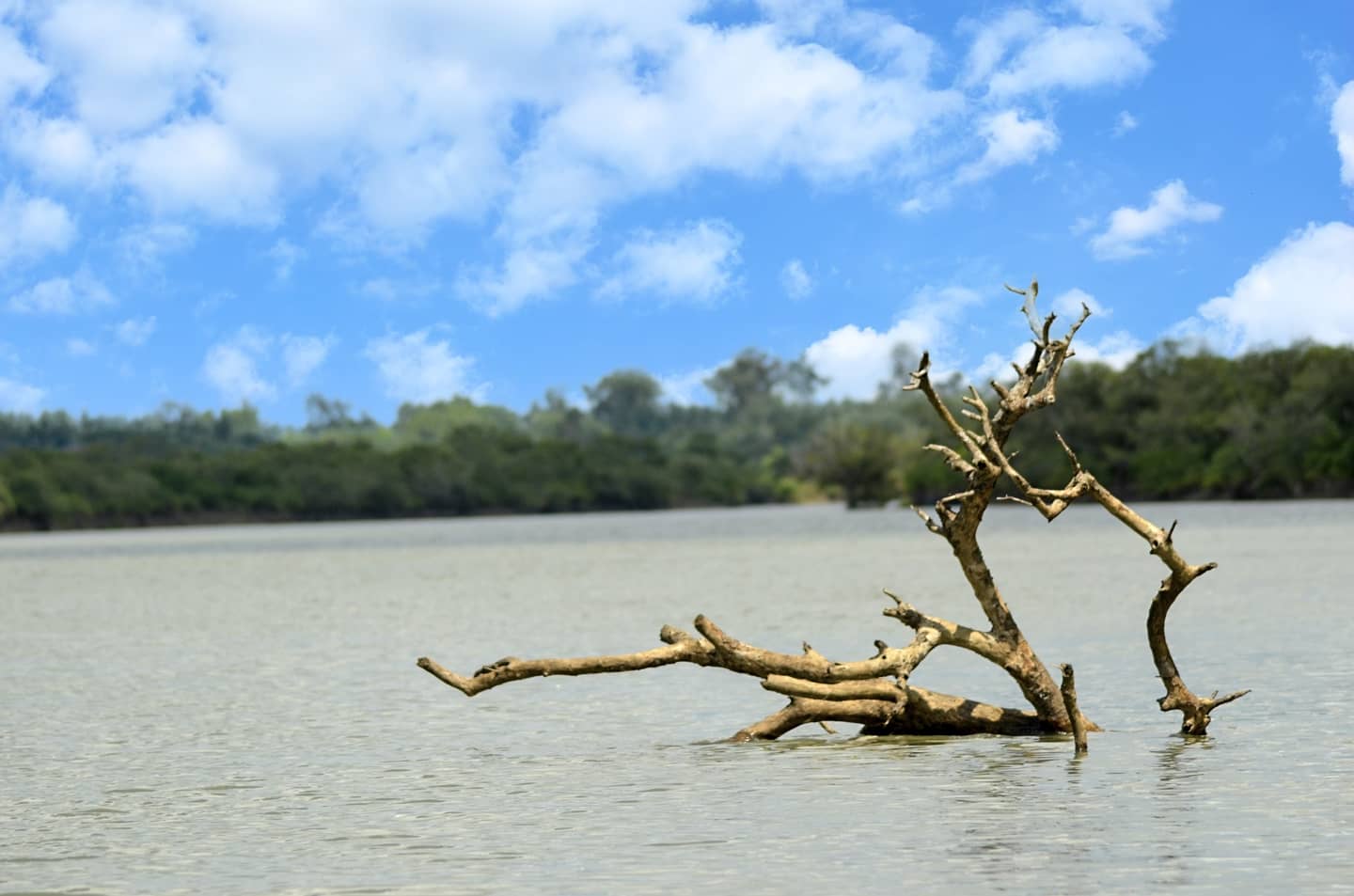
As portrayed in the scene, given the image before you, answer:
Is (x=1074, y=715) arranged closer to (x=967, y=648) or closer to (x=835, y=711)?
(x=967, y=648)

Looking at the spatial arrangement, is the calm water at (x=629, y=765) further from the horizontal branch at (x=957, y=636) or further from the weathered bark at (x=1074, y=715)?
the horizontal branch at (x=957, y=636)

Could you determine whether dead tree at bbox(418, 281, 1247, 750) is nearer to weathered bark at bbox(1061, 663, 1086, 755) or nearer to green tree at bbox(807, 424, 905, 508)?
weathered bark at bbox(1061, 663, 1086, 755)

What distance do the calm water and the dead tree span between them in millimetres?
378

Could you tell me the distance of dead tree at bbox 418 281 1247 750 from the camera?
18.0 m

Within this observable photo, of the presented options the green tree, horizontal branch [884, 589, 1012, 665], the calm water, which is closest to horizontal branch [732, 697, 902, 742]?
the calm water

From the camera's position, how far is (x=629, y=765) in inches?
731

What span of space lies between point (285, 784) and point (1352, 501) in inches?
5109

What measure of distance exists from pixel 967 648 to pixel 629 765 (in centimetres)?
316

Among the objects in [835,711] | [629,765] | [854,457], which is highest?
[854,457]

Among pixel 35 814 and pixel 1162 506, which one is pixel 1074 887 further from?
pixel 1162 506

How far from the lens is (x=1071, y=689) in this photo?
17.9m

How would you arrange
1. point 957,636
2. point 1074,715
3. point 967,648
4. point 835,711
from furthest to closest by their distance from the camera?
point 835,711 < point 967,648 < point 957,636 < point 1074,715

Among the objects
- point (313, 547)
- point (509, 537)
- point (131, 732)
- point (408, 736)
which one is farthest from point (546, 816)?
point (509, 537)

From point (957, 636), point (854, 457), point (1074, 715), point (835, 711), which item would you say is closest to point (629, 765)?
point (835, 711)
